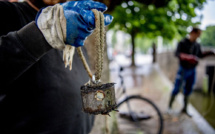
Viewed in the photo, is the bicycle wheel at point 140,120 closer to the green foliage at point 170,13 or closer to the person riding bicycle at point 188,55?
the person riding bicycle at point 188,55

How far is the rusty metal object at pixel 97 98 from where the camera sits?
958 mm

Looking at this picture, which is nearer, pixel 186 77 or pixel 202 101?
pixel 186 77

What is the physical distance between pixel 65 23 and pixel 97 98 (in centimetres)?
47

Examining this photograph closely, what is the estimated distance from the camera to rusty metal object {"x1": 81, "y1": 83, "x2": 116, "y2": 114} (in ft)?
3.14

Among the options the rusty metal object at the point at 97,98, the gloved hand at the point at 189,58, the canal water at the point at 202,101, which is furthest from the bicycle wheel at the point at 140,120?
the canal water at the point at 202,101

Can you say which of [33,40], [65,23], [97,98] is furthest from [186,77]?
[33,40]

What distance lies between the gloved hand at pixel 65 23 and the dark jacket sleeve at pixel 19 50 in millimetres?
47

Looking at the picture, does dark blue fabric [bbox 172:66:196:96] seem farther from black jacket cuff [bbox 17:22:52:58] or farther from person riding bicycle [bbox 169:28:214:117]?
black jacket cuff [bbox 17:22:52:58]

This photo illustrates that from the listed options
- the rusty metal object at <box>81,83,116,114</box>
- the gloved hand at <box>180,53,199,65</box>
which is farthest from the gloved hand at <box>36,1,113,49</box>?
the gloved hand at <box>180,53,199,65</box>

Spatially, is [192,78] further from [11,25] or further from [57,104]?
[11,25]

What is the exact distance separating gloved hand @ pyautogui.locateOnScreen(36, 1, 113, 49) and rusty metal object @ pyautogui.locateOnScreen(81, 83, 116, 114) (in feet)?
1.02

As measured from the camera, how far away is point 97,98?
95 cm

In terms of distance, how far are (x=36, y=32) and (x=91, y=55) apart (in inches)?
84.0

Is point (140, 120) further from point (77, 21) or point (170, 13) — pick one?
point (77, 21)
